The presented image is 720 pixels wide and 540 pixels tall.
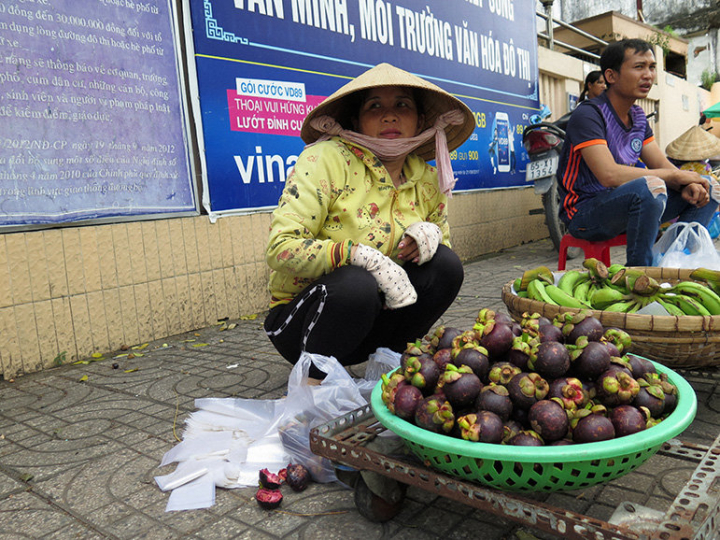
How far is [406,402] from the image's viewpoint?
148cm

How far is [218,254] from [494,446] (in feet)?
10.8

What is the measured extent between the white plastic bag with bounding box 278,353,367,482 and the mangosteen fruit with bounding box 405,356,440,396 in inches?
18.5

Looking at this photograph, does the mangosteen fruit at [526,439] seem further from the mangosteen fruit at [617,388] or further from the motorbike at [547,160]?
the motorbike at [547,160]

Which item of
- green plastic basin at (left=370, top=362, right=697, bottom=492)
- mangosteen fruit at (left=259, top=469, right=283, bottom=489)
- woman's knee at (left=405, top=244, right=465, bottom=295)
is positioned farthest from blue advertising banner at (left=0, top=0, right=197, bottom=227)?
green plastic basin at (left=370, top=362, right=697, bottom=492)

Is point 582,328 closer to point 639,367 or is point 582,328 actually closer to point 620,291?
point 639,367

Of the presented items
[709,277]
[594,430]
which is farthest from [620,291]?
[594,430]

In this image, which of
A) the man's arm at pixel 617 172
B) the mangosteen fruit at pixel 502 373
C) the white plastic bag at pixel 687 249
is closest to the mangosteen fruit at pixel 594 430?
the mangosteen fruit at pixel 502 373

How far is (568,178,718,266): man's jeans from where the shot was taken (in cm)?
350

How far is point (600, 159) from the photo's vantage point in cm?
370

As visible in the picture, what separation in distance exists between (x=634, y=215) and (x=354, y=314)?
2.27 metres

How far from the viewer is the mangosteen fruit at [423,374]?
1.55 meters

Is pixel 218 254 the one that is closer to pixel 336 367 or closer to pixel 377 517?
pixel 336 367

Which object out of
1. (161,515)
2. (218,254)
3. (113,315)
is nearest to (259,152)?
(218,254)

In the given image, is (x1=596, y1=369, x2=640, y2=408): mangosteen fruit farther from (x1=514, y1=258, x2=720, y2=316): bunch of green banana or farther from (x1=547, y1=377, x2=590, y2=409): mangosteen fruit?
(x1=514, y1=258, x2=720, y2=316): bunch of green banana
